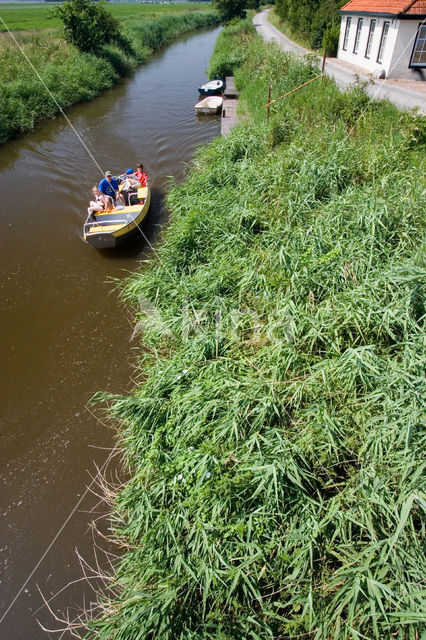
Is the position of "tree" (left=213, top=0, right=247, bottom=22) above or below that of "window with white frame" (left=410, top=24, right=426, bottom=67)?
above

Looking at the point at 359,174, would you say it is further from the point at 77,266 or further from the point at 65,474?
the point at 65,474

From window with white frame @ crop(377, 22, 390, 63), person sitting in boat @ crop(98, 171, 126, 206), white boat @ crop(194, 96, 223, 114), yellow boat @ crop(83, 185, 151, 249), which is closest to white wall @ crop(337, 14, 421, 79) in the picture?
window with white frame @ crop(377, 22, 390, 63)

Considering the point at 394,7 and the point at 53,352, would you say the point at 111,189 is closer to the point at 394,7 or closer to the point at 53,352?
the point at 53,352

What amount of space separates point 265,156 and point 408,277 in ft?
19.8

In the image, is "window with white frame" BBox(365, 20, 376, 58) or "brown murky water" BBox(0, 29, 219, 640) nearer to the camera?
"brown murky water" BBox(0, 29, 219, 640)

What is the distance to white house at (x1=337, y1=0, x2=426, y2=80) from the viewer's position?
38.3 ft

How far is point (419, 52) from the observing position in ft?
40.8

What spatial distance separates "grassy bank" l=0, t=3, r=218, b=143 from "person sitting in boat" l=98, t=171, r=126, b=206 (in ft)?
30.6

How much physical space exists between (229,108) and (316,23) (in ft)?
36.4

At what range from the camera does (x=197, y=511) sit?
3424 millimetres

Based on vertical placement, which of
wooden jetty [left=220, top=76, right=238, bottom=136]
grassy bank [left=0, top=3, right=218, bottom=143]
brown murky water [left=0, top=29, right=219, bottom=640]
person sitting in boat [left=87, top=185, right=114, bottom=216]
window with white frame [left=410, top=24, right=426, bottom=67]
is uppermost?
window with white frame [left=410, top=24, right=426, bottom=67]

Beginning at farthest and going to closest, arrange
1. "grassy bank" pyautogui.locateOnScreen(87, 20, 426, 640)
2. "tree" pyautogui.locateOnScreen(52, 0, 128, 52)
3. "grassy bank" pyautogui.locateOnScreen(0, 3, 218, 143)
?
"tree" pyautogui.locateOnScreen(52, 0, 128, 52)
"grassy bank" pyautogui.locateOnScreen(0, 3, 218, 143)
"grassy bank" pyautogui.locateOnScreen(87, 20, 426, 640)

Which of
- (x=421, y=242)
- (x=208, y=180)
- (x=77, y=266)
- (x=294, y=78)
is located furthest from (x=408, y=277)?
(x=294, y=78)

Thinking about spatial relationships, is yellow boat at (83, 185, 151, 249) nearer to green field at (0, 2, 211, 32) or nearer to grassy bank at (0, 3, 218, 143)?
grassy bank at (0, 3, 218, 143)
